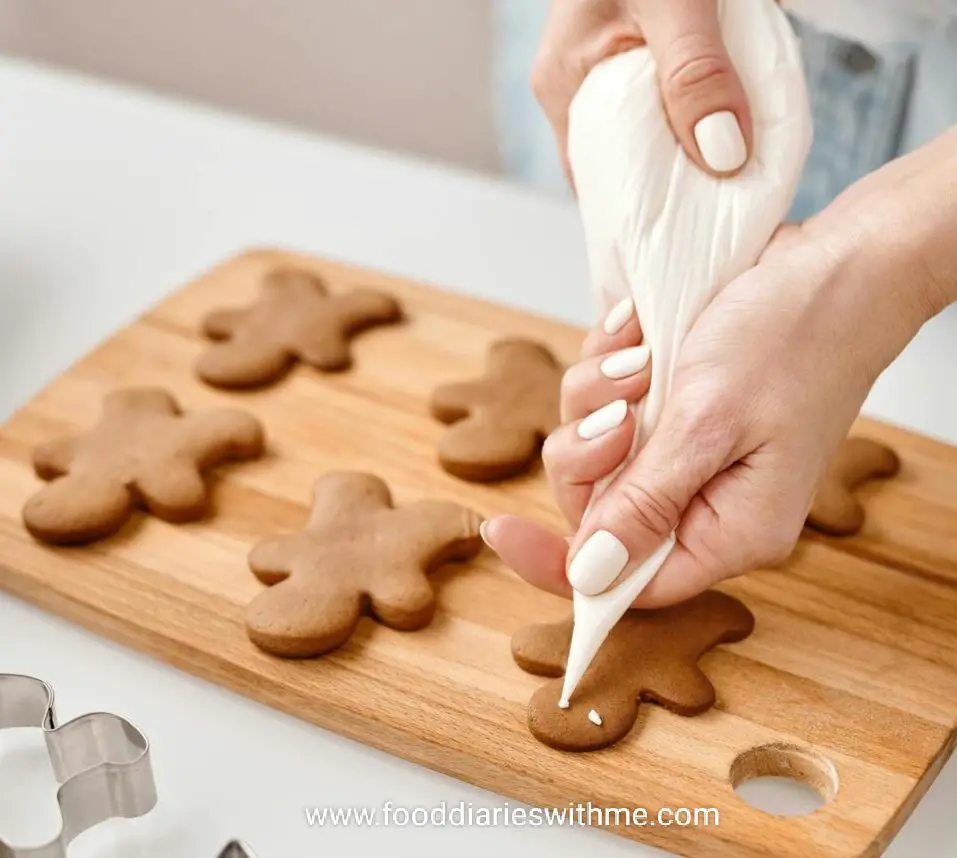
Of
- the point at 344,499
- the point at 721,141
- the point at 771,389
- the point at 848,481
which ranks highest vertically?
the point at 721,141

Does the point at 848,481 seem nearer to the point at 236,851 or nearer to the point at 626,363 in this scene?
the point at 626,363

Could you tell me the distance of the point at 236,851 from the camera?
2.51ft

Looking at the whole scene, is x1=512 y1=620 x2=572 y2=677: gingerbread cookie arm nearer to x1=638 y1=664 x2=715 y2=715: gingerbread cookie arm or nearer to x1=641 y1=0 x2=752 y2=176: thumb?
x1=638 y1=664 x2=715 y2=715: gingerbread cookie arm

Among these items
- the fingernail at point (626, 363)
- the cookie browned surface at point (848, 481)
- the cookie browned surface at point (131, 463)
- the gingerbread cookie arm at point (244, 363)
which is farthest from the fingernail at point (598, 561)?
the gingerbread cookie arm at point (244, 363)

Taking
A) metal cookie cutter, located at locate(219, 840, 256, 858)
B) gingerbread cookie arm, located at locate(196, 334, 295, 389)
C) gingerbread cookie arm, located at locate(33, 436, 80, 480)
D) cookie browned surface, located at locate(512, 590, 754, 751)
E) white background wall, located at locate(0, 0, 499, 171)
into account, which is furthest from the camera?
white background wall, located at locate(0, 0, 499, 171)

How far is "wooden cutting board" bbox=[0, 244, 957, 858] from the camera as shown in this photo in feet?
2.78

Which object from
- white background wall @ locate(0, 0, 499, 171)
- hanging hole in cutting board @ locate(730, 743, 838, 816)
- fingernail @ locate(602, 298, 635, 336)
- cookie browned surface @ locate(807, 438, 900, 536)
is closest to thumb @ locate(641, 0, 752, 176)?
fingernail @ locate(602, 298, 635, 336)

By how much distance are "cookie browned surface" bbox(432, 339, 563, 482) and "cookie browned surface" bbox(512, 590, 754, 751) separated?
0.62 feet

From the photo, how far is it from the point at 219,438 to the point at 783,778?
1.63 ft

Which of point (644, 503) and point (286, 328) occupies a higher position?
point (644, 503)

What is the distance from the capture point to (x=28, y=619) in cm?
99

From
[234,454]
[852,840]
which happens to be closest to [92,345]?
[234,454]

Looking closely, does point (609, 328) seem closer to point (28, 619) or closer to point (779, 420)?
point (779, 420)

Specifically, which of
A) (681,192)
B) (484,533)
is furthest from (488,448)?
(681,192)
